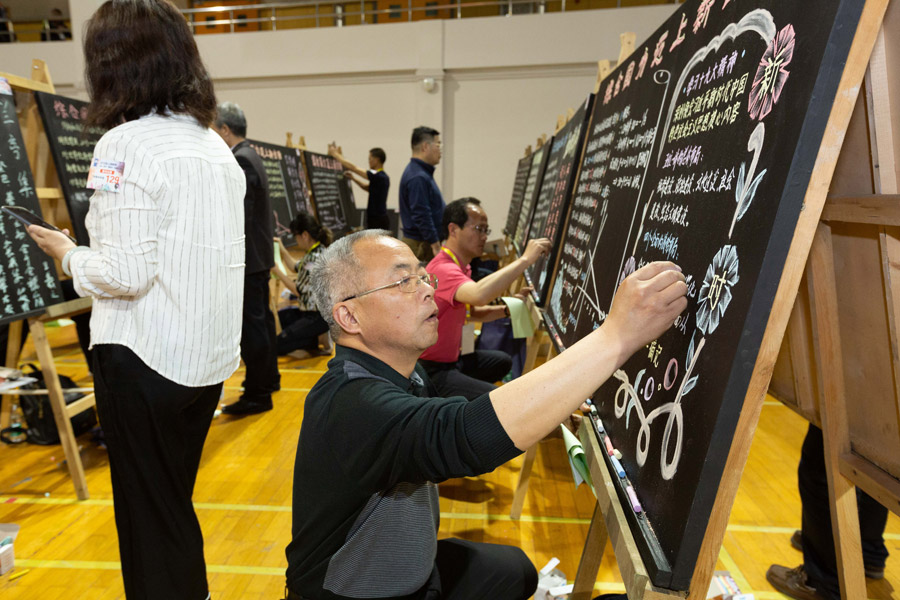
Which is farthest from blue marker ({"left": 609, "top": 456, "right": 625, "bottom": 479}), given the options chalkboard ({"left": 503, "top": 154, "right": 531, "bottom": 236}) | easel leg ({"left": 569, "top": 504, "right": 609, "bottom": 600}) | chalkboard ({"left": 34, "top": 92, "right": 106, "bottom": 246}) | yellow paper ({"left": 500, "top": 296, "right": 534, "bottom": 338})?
chalkboard ({"left": 503, "top": 154, "right": 531, "bottom": 236})

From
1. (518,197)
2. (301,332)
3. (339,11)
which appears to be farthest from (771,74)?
(339,11)

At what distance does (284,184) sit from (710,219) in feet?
18.5

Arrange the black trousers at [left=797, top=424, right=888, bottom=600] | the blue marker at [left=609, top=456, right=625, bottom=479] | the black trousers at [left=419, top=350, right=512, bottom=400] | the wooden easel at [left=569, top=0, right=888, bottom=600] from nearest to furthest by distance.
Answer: the wooden easel at [left=569, top=0, right=888, bottom=600] < the blue marker at [left=609, top=456, right=625, bottom=479] < the black trousers at [left=797, top=424, right=888, bottom=600] < the black trousers at [left=419, top=350, right=512, bottom=400]

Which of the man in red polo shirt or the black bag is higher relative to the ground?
the man in red polo shirt

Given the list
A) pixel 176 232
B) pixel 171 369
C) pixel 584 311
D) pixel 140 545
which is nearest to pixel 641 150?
pixel 584 311

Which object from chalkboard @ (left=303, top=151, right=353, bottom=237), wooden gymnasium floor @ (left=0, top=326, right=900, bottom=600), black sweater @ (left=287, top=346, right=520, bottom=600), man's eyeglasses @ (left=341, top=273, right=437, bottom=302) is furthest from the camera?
chalkboard @ (left=303, top=151, right=353, bottom=237)

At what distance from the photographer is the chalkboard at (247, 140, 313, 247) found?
5793 mm

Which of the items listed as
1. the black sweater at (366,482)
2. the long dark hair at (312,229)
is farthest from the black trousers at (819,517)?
the long dark hair at (312,229)

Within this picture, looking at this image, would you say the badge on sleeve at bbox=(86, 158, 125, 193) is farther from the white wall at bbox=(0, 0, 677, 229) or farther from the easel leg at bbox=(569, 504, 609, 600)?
the white wall at bbox=(0, 0, 677, 229)

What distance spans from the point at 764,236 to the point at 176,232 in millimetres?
1375

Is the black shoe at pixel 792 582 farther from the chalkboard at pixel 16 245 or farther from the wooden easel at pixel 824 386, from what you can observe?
the chalkboard at pixel 16 245

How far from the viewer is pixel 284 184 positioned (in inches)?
239

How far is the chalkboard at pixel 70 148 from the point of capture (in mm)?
2672

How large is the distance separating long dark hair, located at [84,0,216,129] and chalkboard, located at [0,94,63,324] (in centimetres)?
122
